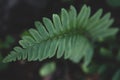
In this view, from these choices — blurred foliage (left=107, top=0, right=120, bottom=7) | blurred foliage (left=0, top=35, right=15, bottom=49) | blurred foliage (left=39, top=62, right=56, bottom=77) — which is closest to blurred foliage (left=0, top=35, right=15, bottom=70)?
blurred foliage (left=0, top=35, right=15, bottom=49)

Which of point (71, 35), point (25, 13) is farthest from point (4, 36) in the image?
point (71, 35)

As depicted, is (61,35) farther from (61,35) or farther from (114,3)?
(114,3)

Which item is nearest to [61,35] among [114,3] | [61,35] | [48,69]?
[61,35]

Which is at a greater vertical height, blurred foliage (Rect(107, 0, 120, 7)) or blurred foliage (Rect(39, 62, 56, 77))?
blurred foliage (Rect(107, 0, 120, 7))

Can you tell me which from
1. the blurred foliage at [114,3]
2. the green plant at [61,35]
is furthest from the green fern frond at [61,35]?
the blurred foliage at [114,3]

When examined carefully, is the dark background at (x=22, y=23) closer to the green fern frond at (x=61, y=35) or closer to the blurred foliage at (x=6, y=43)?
the blurred foliage at (x=6, y=43)

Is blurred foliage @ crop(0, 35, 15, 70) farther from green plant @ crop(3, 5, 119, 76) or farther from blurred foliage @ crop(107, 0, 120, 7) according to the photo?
green plant @ crop(3, 5, 119, 76)

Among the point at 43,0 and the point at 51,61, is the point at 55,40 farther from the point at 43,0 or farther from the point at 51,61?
the point at 43,0

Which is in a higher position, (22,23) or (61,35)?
(22,23)
